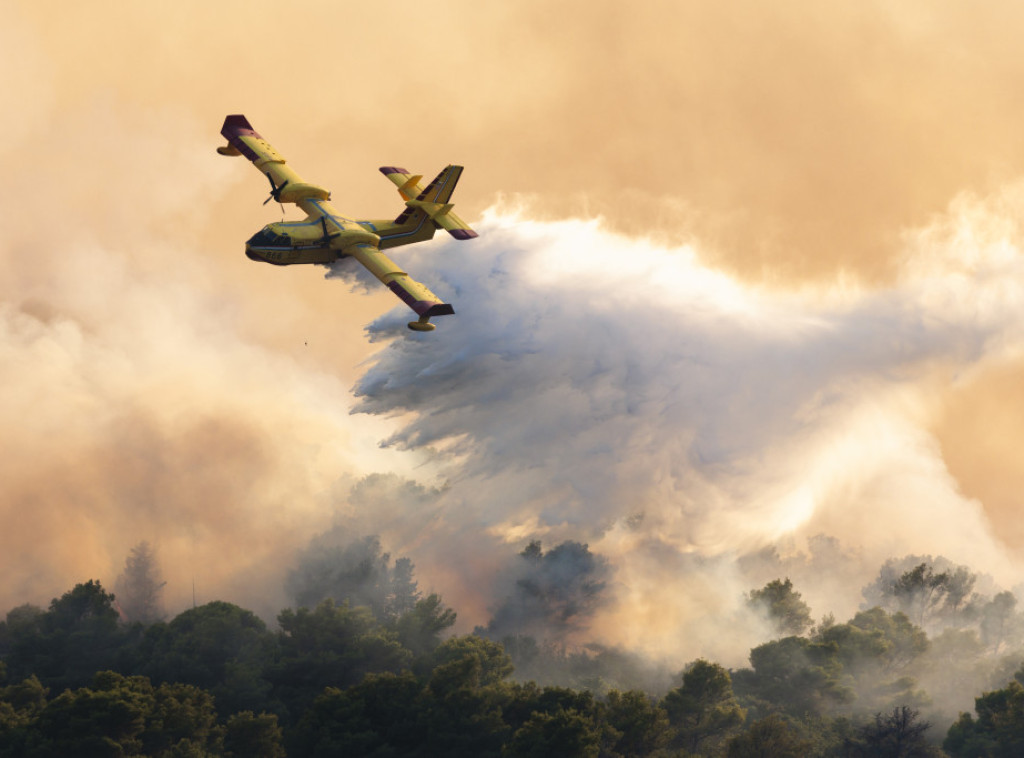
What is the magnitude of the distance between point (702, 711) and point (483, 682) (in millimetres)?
14467

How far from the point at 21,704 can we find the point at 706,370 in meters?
52.8

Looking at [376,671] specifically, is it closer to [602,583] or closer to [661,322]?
[661,322]

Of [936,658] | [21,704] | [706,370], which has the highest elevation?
[706,370]

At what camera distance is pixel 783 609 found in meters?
116

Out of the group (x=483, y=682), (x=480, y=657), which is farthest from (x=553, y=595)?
(x=483, y=682)

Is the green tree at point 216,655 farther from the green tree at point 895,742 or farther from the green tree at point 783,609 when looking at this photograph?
the green tree at point 783,609

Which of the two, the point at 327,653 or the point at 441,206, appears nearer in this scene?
the point at 441,206

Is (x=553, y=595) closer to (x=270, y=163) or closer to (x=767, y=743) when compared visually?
(x=767, y=743)

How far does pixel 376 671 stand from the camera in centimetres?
9069

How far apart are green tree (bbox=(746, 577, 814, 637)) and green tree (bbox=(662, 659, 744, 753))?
3595cm

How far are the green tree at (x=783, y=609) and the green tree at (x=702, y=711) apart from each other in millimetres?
35952

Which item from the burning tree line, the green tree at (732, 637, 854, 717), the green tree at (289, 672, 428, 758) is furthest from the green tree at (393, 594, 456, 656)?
the green tree at (289, 672, 428, 758)

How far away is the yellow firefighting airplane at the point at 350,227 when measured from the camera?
68625mm

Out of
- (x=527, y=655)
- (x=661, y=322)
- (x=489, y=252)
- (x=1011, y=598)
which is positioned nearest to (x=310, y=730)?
(x=489, y=252)
